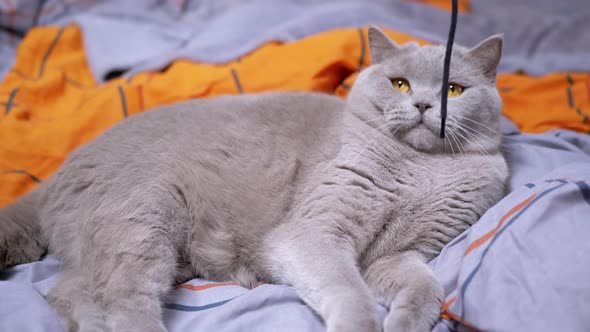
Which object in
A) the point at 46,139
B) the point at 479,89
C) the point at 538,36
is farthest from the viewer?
the point at 538,36

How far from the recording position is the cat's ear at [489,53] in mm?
1166

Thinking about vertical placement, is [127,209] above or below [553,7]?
below

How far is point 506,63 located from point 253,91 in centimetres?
101

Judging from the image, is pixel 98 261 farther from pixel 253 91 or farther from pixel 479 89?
pixel 479 89

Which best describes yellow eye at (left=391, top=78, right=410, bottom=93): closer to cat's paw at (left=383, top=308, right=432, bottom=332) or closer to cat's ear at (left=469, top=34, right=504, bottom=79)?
cat's ear at (left=469, top=34, right=504, bottom=79)

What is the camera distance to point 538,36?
2.08m

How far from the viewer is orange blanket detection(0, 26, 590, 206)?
149cm

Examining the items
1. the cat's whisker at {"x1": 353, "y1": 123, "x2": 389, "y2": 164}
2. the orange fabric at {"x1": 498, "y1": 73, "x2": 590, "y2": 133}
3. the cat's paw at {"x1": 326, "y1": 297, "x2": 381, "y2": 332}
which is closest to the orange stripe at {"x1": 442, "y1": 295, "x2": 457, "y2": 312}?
the cat's paw at {"x1": 326, "y1": 297, "x2": 381, "y2": 332}

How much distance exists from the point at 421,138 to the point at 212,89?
803 mm

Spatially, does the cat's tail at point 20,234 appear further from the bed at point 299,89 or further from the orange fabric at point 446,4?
the orange fabric at point 446,4

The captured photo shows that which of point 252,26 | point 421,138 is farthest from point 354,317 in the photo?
point 252,26

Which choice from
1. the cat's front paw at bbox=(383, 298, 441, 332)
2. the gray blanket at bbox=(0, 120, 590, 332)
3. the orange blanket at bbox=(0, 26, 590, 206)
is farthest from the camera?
the orange blanket at bbox=(0, 26, 590, 206)

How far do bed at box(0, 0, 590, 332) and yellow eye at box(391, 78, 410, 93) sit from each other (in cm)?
36

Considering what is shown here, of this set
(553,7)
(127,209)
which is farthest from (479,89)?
(553,7)
